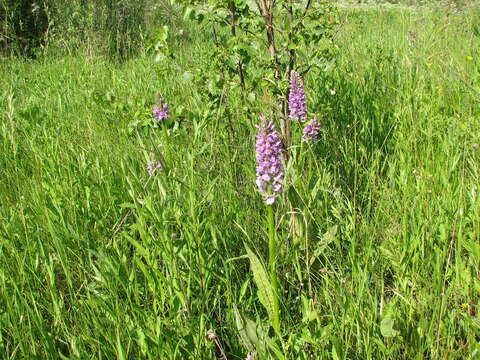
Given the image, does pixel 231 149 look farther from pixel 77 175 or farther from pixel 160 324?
pixel 160 324

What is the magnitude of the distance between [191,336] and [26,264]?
1.96 feet

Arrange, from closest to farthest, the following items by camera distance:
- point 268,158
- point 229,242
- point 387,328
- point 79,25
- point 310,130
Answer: point 387,328
point 268,158
point 229,242
point 310,130
point 79,25

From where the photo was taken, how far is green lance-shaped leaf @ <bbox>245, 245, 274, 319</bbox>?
124 cm

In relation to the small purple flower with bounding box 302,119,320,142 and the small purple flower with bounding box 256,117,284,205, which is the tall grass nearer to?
the small purple flower with bounding box 302,119,320,142

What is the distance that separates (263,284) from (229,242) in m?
0.34

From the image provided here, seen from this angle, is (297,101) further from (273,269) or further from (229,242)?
(273,269)

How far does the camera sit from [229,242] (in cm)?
157

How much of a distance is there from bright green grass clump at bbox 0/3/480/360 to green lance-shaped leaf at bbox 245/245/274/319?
7cm

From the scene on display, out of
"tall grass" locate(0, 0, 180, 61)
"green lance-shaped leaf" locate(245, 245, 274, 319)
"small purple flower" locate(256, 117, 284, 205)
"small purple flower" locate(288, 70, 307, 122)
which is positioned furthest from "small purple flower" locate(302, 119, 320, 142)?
"tall grass" locate(0, 0, 180, 61)

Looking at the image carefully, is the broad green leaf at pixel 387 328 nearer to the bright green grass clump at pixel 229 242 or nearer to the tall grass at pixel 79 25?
the bright green grass clump at pixel 229 242

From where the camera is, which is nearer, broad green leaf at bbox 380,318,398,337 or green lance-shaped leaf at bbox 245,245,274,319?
broad green leaf at bbox 380,318,398,337

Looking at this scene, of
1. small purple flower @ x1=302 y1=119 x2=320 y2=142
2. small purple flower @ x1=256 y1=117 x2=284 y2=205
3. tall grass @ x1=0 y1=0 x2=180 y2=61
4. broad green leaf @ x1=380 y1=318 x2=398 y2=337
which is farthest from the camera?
tall grass @ x1=0 y1=0 x2=180 y2=61

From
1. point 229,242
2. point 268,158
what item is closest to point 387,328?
point 268,158

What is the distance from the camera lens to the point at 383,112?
2.47 metres
